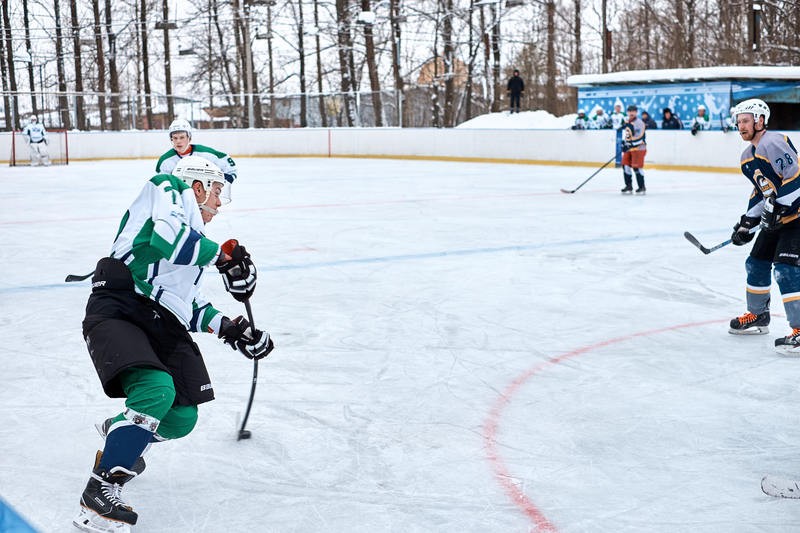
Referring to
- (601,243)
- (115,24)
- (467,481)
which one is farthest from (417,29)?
(467,481)

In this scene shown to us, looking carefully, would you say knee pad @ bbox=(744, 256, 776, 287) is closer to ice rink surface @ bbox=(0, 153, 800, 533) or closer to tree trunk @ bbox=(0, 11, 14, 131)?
ice rink surface @ bbox=(0, 153, 800, 533)

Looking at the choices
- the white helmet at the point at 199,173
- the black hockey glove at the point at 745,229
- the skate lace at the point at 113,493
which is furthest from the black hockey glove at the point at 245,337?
the black hockey glove at the point at 745,229

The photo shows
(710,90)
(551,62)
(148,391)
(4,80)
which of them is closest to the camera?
(148,391)

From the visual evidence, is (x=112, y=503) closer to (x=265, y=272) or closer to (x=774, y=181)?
(x=774, y=181)

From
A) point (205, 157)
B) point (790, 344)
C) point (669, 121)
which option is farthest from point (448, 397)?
point (669, 121)

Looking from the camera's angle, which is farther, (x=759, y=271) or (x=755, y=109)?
(x=759, y=271)

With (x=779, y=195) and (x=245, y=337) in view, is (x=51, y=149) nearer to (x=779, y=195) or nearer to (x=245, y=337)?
(x=779, y=195)

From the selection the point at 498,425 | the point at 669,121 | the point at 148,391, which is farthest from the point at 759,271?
the point at 669,121

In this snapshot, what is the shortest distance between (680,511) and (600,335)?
220cm

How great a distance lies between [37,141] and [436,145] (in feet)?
28.5

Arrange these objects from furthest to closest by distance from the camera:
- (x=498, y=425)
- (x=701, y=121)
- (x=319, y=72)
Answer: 1. (x=319, y=72)
2. (x=701, y=121)
3. (x=498, y=425)

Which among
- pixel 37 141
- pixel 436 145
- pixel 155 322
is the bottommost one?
pixel 155 322

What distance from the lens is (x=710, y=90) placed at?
19.8m

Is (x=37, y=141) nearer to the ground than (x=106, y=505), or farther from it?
farther from it
